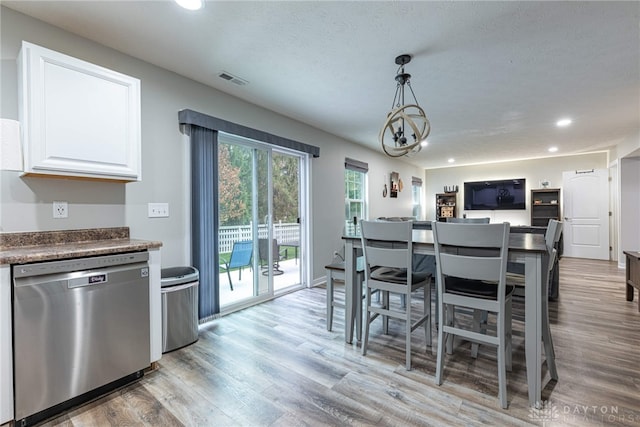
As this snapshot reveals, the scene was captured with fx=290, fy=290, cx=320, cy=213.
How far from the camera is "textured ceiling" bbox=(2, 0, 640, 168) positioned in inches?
76.1

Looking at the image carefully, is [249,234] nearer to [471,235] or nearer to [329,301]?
[329,301]

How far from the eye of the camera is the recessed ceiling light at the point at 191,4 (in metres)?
1.79

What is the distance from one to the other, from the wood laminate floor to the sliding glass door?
79 cm

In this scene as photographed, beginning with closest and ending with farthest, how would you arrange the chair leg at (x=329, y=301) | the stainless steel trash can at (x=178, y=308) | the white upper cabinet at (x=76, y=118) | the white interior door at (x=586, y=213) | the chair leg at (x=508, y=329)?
the white upper cabinet at (x=76, y=118) < the chair leg at (x=508, y=329) < the stainless steel trash can at (x=178, y=308) < the chair leg at (x=329, y=301) < the white interior door at (x=586, y=213)

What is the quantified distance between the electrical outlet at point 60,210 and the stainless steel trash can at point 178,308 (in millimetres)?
822

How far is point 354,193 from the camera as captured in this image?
575 cm

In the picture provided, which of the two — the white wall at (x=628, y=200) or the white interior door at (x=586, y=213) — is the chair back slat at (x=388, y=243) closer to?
the white wall at (x=628, y=200)

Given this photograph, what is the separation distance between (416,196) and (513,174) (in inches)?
98.7

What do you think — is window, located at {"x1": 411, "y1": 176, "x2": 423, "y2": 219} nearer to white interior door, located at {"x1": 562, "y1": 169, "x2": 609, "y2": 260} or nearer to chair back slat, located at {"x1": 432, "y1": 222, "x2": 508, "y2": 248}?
white interior door, located at {"x1": 562, "y1": 169, "x2": 609, "y2": 260}

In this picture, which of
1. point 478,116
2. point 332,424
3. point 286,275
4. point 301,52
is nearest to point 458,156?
point 478,116

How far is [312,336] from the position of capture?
265cm

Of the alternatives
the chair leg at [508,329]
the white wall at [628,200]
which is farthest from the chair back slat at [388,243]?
the white wall at [628,200]

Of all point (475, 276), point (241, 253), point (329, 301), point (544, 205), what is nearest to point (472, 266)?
point (475, 276)

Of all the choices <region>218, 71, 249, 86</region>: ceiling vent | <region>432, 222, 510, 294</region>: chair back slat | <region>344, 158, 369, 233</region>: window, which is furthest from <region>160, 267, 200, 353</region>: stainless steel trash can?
<region>344, 158, 369, 233</region>: window
